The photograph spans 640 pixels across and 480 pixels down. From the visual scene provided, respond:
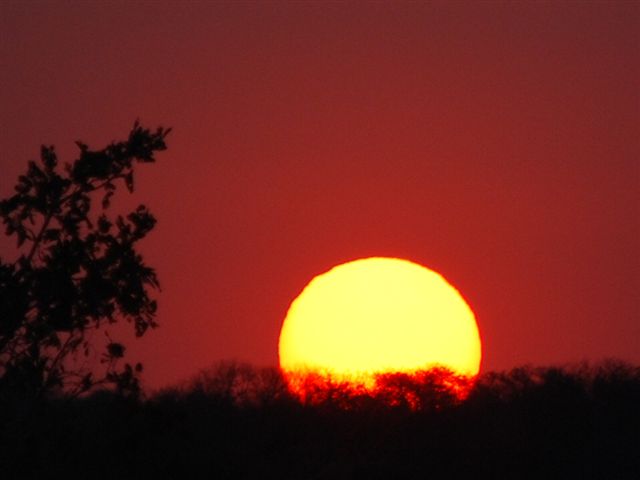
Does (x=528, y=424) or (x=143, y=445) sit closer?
(x=143, y=445)

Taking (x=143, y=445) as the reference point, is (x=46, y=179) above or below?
above

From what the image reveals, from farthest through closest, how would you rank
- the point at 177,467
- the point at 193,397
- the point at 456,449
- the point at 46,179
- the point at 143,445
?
the point at 193,397 < the point at 456,449 < the point at 177,467 < the point at 143,445 < the point at 46,179

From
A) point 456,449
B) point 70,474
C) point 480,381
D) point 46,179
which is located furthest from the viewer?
point 480,381

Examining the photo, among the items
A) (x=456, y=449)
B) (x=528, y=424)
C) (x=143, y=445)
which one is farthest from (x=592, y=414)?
(x=143, y=445)

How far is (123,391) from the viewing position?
2702 centimetres

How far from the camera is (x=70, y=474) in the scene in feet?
115

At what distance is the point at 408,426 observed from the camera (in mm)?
49688

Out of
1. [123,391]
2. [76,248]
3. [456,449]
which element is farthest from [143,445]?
[456,449]

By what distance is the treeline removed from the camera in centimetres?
4566

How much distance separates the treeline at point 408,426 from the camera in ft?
Answer: 150

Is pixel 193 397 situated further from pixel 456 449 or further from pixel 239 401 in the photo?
pixel 456 449

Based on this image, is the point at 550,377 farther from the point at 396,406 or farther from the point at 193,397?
the point at 193,397

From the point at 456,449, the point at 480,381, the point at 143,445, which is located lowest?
the point at 143,445

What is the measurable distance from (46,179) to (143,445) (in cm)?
421
